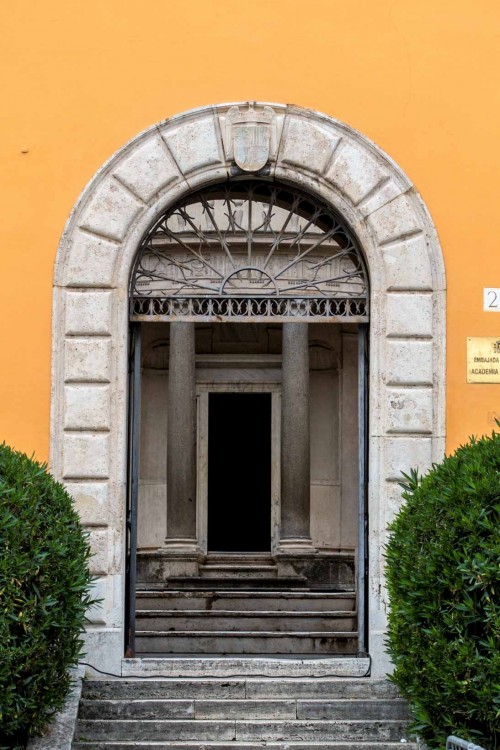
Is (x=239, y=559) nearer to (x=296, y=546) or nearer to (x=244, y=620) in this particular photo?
(x=296, y=546)

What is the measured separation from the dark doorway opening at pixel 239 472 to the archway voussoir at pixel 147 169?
8.67m

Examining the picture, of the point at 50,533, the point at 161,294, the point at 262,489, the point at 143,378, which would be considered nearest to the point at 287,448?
the point at 262,489

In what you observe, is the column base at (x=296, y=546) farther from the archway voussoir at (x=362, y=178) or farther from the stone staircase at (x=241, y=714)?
the archway voussoir at (x=362, y=178)

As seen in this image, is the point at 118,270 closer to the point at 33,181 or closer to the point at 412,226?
the point at 33,181

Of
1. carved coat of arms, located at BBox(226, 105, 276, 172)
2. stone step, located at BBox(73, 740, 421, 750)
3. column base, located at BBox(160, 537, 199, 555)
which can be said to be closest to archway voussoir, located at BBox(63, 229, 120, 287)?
carved coat of arms, located at BBox(226, 105, 276, 172)

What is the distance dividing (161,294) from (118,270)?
37cm

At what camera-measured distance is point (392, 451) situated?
9227 millimetres

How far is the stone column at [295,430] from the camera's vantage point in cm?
1670

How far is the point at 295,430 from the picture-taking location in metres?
16.7

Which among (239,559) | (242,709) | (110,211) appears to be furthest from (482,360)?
(239,559)

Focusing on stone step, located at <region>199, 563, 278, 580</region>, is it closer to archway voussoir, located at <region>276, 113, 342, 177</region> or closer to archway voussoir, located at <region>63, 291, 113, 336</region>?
archway voussoir, located at <region>63, 291, 113, 336</region>

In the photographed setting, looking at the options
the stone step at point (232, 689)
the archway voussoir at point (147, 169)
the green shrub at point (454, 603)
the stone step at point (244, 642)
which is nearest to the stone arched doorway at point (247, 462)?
the stone step at point (244, 642)

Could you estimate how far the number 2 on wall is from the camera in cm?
936

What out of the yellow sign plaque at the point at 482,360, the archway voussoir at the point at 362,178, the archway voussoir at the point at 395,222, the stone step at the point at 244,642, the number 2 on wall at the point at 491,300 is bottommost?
the stone step at the point at 244,642
